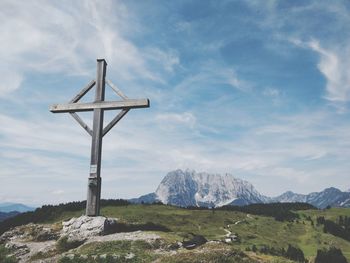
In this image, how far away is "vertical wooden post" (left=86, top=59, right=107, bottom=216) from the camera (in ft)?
77.4

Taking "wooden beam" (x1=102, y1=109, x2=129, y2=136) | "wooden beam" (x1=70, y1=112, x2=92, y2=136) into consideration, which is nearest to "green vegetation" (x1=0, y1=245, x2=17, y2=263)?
"wooden beam" (x1=70, y1=112, x2=92, y2=136)

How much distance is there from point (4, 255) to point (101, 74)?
41.7 feet

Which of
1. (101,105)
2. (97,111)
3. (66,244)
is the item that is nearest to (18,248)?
(66,244)

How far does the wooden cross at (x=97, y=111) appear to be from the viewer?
23578mm

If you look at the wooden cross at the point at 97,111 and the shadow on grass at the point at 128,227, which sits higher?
the wooden cross at the point at 97,111

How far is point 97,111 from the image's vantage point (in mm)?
24828

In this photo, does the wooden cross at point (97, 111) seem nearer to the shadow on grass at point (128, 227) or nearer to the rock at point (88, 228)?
the rock at point (88, 228)

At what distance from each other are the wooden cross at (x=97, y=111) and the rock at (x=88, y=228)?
1.44 ft

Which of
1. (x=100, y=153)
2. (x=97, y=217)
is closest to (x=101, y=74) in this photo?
(x=100, y=153)

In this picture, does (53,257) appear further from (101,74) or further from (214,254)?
(101,74)

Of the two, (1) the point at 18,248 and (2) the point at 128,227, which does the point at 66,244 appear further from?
(2) the point at 128,227

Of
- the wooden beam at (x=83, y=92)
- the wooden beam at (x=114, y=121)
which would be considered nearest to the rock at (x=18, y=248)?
the wooden beam at (x=114, y=121)

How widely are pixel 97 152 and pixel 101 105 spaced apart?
10.1ft

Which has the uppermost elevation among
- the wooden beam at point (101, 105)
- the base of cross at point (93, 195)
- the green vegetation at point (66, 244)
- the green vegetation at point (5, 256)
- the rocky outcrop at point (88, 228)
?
the wooden beam at point (101, 105)
